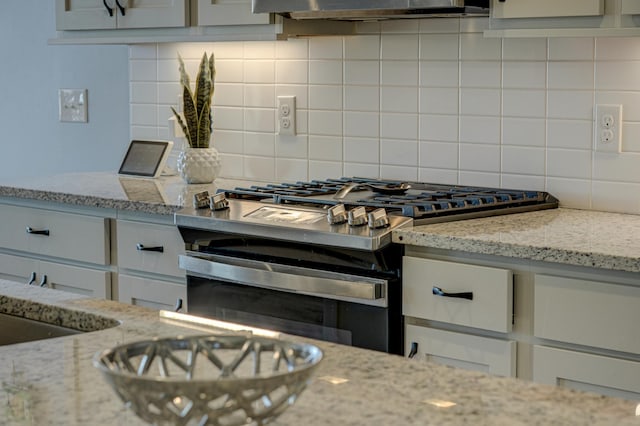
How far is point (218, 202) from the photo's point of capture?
114 inches

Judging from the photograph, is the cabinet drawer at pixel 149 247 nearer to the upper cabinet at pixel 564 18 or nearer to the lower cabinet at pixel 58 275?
the lower cabinet at pixel 58 275

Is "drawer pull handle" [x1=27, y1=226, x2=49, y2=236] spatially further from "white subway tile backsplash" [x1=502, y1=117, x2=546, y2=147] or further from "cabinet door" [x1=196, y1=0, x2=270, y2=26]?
"white subway tile backsplash" [x1=502, y1=117, x2=546, y2=147]

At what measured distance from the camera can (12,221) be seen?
3.50 meters

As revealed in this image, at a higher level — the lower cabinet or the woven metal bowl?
the woven metal bowl

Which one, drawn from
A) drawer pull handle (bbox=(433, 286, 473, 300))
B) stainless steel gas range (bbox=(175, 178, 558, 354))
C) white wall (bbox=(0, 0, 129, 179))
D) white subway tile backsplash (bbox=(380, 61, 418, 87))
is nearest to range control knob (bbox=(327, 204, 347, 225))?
stainless steel gas range (bbox=(175, 178, 558, 354))

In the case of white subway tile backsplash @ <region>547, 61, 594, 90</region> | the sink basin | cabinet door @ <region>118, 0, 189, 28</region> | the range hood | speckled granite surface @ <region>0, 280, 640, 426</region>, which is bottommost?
the sink basin

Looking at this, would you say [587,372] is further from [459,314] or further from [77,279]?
[77,279]

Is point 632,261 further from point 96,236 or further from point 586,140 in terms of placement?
point 96,236

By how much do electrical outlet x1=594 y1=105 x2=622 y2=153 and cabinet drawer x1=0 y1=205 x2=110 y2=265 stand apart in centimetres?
147

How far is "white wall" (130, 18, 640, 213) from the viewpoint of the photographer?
2.90 m

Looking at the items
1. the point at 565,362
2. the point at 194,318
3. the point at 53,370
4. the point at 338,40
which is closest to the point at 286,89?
the point at 338,40

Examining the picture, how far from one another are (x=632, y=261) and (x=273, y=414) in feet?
4.74

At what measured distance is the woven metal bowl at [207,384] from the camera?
2.88ft

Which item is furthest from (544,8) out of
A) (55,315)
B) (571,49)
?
(55,315)
